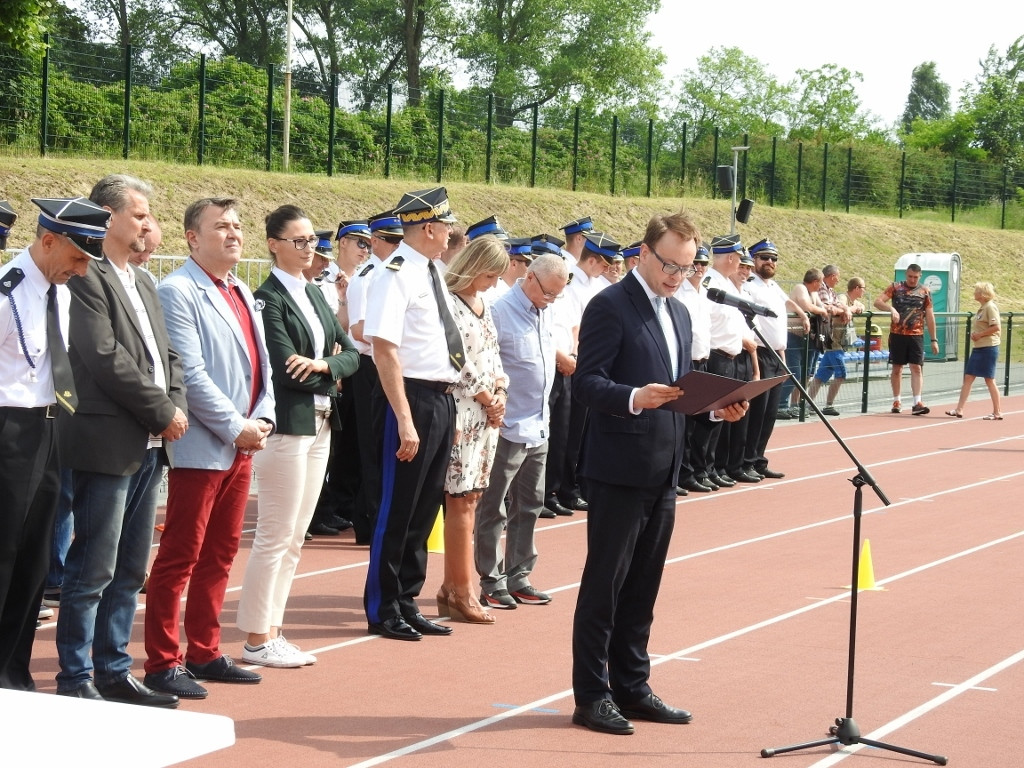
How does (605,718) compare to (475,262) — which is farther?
(475,262)

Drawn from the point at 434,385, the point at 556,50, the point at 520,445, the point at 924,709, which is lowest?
the point at 924,709

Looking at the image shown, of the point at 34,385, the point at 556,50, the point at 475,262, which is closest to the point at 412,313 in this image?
the point at 475,262

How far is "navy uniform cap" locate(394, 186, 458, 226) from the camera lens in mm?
7480

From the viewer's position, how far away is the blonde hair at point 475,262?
7.71m

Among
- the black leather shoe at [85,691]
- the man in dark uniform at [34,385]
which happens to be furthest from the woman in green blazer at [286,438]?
the man in dark uniform at [34,385]

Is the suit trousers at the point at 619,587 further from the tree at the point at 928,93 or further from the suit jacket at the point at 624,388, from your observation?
the tree at the point at 928,93

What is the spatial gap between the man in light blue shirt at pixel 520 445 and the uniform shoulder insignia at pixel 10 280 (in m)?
3.46

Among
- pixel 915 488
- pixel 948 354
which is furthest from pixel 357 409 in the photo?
pixel 948 354

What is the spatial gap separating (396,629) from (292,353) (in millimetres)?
1634

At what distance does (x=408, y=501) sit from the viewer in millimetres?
7457

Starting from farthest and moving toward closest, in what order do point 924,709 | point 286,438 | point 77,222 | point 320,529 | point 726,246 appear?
1. point 726,246
2. point 320,529
3. point 286,438
4. point 924,709
5. point 77,222

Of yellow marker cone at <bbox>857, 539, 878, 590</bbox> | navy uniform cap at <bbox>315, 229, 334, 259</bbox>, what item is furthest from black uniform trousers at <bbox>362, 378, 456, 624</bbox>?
navy uniform cap at <bbox>315, 229, 334, 259</bbox>

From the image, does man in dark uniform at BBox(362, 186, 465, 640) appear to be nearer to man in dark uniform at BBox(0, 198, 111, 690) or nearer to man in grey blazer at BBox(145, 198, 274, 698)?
man in grey blazer at BBox(145, 198, 274, 698)

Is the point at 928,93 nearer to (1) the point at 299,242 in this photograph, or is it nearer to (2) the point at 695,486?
(2) the point at 695,486
